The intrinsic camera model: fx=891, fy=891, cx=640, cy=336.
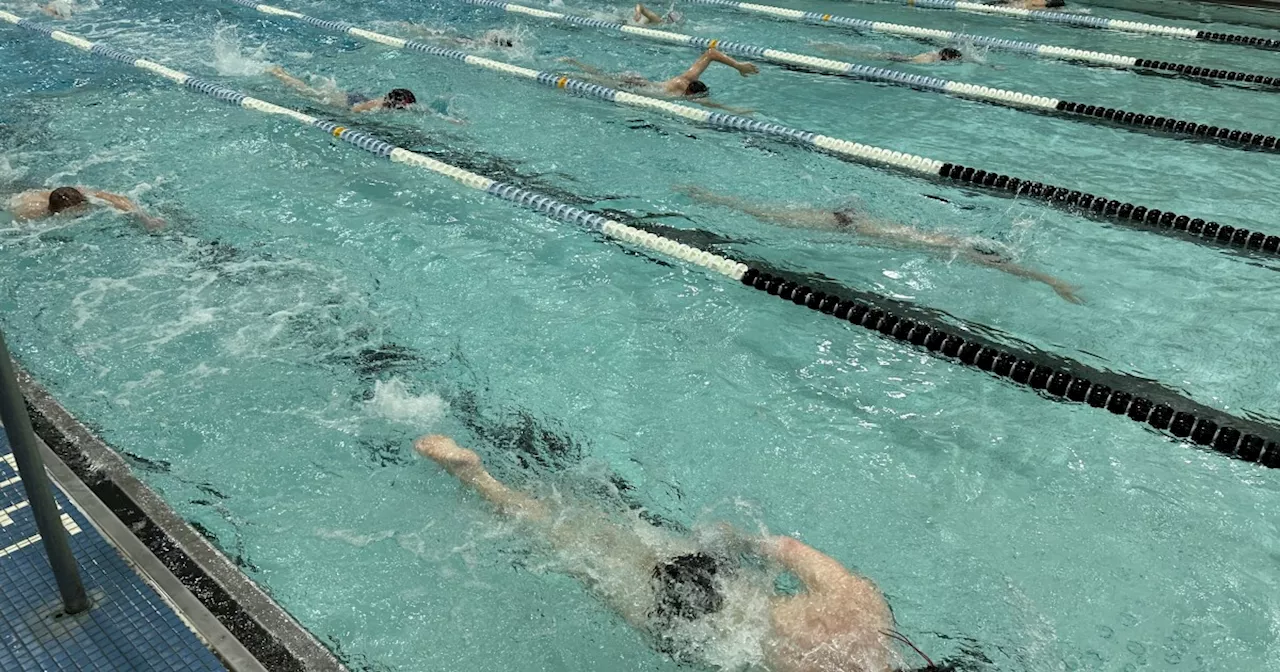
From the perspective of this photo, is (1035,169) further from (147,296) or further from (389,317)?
(147,296)

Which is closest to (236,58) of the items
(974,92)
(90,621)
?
(974,92)

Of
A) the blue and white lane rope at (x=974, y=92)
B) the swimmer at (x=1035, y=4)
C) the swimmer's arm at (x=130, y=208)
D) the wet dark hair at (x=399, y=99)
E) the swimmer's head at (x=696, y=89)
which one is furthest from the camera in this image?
the swimmer at (x=1035, y=4)

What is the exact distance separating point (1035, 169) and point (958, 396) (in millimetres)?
3044

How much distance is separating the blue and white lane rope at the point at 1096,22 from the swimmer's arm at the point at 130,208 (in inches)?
364

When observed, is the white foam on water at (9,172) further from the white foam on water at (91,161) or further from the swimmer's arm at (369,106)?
the swimmer's arm at (369,106)

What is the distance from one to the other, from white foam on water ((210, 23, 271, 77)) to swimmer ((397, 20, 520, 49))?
64.3 inches

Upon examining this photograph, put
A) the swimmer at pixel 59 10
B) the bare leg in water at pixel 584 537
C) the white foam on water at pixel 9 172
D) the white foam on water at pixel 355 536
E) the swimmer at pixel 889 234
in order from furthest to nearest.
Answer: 1. the swimmer at pixel 59 10
2. the white foam on water at pixel 9 172
3. the swimmer at pixel 889 234
4. the white foam on water at pixel 355 536
5. the bare leg in water at pixel 584 537

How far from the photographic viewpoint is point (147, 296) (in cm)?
433

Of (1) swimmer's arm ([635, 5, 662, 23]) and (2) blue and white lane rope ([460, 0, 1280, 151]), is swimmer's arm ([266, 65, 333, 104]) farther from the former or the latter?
(1) swimmer's arm ([635, 5, 662, 23])

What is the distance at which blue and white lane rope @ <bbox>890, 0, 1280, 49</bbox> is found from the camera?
9125 millimetres

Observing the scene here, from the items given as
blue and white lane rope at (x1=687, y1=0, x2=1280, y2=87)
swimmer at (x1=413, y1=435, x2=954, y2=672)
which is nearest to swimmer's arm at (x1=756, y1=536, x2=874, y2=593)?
swimmer at (x1=413, y1=435, x2=954, y2=672)

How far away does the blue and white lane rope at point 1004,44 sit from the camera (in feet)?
26.4

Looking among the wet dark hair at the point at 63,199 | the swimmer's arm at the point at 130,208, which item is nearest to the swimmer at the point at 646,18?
the swimmer's arm at the point at 130,208

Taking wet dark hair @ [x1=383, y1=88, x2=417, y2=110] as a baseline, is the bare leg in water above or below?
below
